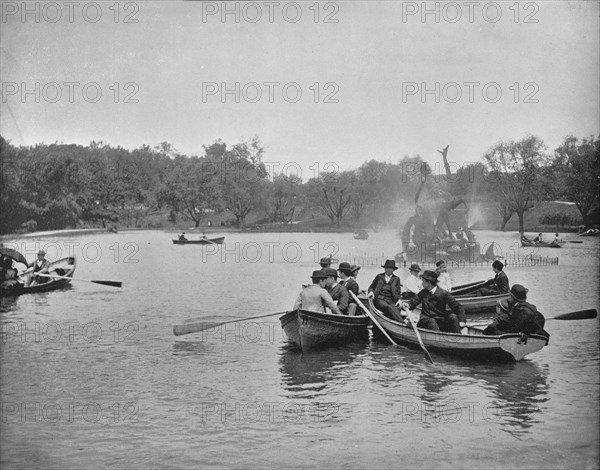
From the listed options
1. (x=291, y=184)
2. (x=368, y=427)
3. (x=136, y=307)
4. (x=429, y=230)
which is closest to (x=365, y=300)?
(x=368, y=427)

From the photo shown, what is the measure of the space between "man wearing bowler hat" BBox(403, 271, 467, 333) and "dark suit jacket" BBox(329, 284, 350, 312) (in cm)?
188

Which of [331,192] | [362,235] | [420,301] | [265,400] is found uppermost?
[331,192]

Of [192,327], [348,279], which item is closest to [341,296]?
[348,279]

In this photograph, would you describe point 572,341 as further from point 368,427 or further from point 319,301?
point 368,427

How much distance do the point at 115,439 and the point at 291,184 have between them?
4153 centimetres

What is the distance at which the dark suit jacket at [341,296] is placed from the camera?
13883mm

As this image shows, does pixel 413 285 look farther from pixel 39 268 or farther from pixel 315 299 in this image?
pixel 39 268

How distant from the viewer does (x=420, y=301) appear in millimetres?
13133

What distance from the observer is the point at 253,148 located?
55.3 m

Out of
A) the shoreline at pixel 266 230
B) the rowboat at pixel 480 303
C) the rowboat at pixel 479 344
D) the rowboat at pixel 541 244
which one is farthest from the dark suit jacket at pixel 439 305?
the rowboat at pixel 541 244

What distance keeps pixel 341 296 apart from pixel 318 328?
1.10 m

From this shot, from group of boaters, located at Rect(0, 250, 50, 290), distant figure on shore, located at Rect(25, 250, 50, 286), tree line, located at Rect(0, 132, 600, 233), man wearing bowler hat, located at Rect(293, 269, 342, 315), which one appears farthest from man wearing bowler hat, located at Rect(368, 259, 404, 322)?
distant figure on shore, located at Rect(25, 250, 50, 286)

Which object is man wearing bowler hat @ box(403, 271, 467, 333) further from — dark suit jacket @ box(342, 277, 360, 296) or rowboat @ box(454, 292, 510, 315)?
rowboat @ box(454, 292, 510, 315)

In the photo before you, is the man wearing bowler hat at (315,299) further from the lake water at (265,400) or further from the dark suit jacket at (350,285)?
the dark suit jacket at (350,285)
